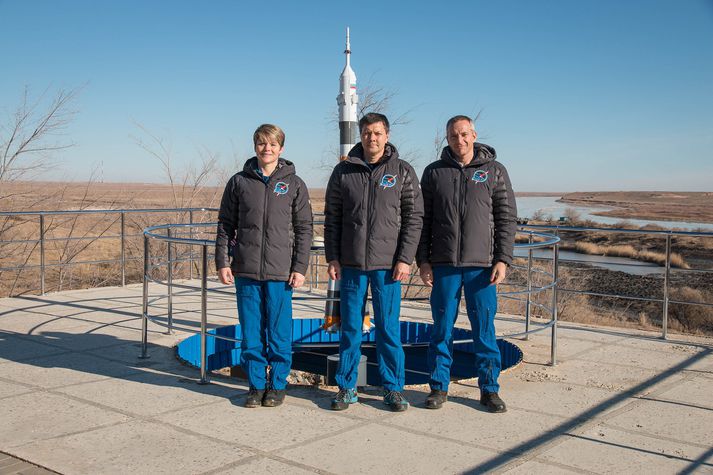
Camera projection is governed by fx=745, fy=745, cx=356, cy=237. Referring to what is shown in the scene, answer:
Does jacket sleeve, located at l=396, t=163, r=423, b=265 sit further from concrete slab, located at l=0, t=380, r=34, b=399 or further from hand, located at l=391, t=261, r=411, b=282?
concrete slab, located at l=0, t=380, r=34, b=399

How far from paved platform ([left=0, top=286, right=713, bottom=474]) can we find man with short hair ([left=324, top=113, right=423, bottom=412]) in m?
0.36

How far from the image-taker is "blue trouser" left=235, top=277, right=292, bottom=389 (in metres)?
5.02

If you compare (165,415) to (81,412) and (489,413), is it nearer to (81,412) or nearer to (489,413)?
(81,412)

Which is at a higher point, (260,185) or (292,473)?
(260,185)

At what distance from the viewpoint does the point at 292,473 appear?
3777 millimetres

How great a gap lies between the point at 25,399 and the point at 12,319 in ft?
10.8

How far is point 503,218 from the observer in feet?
16.1

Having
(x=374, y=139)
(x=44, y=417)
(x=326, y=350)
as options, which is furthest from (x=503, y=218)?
(x=326, y=350)

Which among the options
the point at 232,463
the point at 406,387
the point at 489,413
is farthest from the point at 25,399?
the point at 489,413

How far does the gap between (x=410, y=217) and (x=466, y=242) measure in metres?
0.40

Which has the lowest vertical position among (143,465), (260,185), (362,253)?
(143,465)

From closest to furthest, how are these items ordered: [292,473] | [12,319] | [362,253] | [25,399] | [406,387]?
[292,473] < [362,253] < [25,399] < [406,387] < [12,319]

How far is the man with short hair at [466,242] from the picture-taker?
483cm

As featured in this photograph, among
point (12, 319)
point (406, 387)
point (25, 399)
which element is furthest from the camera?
point (12, 319)
